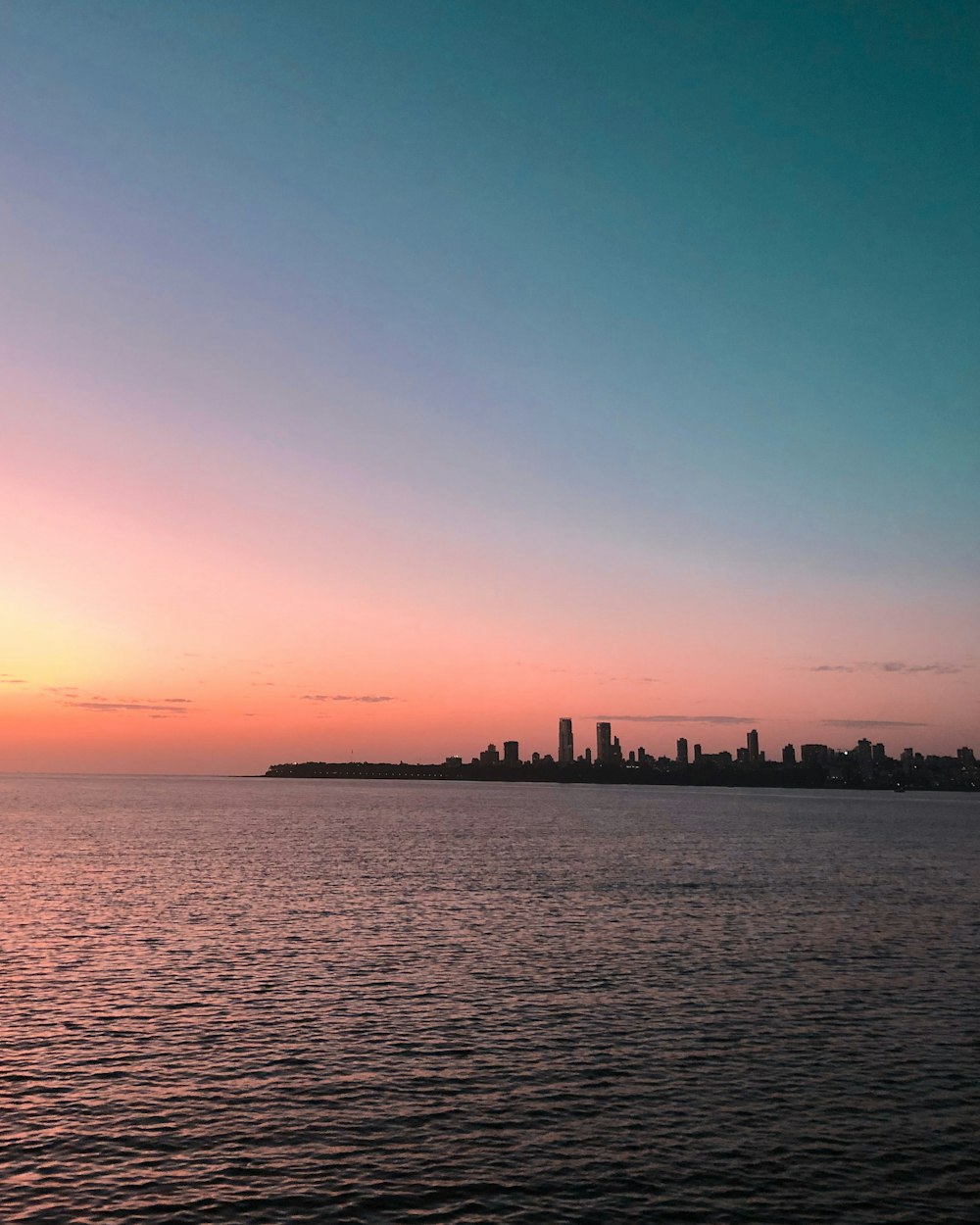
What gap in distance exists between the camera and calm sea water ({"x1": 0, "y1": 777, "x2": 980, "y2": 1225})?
28.0 metres

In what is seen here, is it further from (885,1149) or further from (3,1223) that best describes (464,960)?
(3,1223)

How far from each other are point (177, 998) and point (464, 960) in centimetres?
1810

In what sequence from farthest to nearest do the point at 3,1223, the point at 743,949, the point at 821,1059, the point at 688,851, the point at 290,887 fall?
1. the point at 688,851
2. the point at 290,887
3. the point at 743,949
4. the point at 821,1059
5. the point at 3,1223

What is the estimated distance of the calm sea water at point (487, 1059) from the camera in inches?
1104

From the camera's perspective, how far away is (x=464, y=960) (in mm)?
60312

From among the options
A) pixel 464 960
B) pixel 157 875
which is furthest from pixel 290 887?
pixel 464 960

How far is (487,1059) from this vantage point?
40.4 metres

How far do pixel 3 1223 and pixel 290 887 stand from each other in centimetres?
7160

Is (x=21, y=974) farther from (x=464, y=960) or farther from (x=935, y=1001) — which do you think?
(x=935, y=1001)

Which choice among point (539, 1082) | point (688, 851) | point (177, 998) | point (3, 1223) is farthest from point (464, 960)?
point (688, 851)

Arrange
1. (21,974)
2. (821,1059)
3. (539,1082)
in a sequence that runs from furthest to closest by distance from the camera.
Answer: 1. (21,974)
2. (821,1059)
3. (539,1082)

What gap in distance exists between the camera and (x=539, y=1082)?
3731 centimetres

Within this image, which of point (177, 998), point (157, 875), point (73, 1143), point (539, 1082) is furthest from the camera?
point (157, 875)

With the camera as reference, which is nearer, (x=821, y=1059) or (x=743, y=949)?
(x=821, y=1059)
